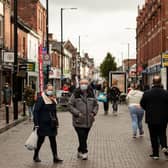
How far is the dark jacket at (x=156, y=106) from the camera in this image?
12.1 metres

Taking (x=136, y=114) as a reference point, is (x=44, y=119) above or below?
above

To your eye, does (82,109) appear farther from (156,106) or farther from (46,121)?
(156,106)

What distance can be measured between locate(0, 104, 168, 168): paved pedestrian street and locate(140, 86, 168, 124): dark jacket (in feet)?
3.07

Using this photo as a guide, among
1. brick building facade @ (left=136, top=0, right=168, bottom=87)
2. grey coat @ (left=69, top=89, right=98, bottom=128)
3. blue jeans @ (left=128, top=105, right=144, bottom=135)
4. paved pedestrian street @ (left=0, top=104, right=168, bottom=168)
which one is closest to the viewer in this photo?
paved pedestrian street @ (left=0, top=104, right=168, bottom=168)

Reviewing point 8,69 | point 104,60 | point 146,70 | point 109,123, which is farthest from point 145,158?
point 104,60

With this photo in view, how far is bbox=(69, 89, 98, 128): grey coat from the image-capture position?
11.8 metres

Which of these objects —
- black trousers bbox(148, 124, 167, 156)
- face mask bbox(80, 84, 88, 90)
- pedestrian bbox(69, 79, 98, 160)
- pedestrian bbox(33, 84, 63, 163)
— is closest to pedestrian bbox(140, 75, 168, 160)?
black trousers bbox(148, 124, 167, 156)

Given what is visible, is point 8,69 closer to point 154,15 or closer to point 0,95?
point 0,95

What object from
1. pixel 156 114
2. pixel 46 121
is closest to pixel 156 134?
pixel 156 114

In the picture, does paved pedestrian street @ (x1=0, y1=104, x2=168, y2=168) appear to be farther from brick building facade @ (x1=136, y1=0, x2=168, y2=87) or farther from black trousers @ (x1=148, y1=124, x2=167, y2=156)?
brick building facade @ (x1=136, y1=0, x2=168, y2=87)

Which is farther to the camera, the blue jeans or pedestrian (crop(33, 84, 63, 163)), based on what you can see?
the blue jeans

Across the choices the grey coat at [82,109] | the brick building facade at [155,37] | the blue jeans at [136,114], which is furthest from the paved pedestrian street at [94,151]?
the brick building facade at [155,37]

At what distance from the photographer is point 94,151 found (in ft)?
44.2

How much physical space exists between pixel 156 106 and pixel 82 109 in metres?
1.73
